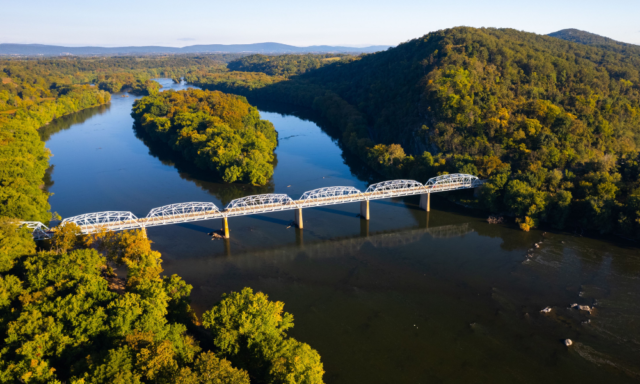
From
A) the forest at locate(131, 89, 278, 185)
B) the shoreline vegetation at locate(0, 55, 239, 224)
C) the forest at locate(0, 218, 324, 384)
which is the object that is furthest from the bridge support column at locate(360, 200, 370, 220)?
the shoreline vegetation at locate(0, 55, 239, 224)

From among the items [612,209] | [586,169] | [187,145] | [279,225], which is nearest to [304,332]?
[279,225]

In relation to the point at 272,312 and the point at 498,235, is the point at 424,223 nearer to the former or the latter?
the point at 498,235

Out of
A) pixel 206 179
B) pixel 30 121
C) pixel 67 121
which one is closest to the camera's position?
pixel 206 179

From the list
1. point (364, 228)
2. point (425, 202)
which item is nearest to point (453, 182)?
point (425, 202)

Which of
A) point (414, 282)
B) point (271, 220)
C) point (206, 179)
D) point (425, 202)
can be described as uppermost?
point (206, 179)

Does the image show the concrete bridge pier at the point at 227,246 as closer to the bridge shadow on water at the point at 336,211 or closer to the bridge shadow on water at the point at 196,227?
the bridge shadow on water at the point at 196,227

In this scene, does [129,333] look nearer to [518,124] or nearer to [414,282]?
[414,282]
